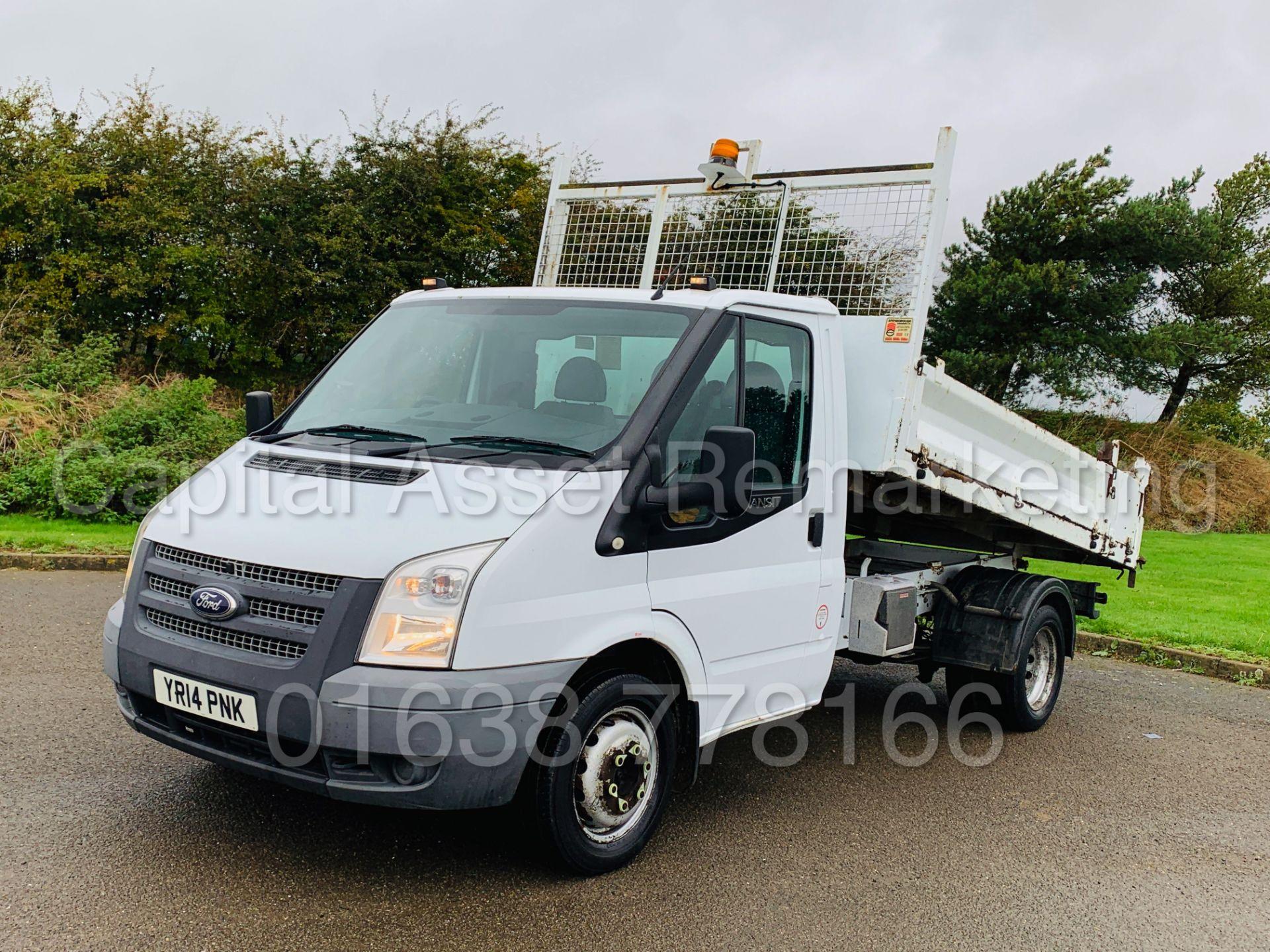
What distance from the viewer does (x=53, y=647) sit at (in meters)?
7.00

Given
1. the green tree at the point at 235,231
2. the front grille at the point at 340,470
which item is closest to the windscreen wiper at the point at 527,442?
the front grille at the point at 340,470

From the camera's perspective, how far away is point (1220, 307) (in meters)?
31.0

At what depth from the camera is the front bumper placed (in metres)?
3.48

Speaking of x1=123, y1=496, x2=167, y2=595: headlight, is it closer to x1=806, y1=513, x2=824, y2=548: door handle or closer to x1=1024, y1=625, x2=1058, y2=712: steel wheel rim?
x1=806, y1=513, x2=824, y2=548: door handle

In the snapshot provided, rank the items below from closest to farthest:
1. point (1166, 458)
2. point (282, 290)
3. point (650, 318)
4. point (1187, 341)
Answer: point (650, 318) < point (282, 290) < point (1166, 458) < point (1187, 341)

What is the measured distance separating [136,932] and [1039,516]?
5208 mm

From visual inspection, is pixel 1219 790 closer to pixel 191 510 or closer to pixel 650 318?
pixel 650 318

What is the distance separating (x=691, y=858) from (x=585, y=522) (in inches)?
60.7

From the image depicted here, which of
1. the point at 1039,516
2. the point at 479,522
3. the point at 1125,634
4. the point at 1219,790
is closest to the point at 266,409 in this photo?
the point at 479,522

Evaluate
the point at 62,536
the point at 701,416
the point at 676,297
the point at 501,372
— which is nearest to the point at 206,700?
the point at 501,372

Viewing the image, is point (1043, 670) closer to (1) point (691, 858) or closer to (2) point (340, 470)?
(1) point (691, 858)

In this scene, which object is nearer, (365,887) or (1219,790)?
(365,887)

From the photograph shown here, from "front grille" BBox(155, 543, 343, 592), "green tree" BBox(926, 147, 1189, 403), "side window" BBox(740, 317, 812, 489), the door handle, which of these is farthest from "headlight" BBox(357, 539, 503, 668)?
"green tree" BBox(926, 147, 1189, 403)

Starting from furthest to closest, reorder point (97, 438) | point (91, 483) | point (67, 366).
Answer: point (67, 366)
point (97, 438)
point (91, 483)
